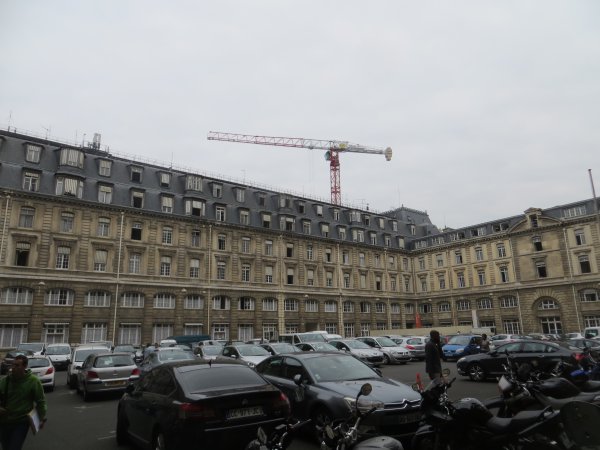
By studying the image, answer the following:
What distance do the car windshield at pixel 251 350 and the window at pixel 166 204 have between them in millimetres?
27002

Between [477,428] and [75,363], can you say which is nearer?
[477,428]

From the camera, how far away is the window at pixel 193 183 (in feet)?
153

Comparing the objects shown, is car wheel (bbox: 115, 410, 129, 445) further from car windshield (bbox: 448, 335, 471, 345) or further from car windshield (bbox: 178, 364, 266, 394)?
car windshield (bbox: 448, 335, 471, 345)

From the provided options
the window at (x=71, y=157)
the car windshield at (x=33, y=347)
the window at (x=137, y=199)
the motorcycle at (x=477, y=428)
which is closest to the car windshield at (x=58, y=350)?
the car windshield at (x=33, y=347)

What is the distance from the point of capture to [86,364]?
1522 cm

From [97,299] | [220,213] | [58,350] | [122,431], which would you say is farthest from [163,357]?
[220,213]

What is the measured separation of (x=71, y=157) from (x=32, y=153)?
3184mm

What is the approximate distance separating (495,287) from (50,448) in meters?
55.4

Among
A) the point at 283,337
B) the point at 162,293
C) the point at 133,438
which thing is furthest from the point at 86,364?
the point at 162,293

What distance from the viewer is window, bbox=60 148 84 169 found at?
129 feet

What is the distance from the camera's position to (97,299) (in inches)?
1492

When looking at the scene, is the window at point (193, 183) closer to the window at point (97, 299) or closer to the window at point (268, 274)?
the window at point (268, 274)

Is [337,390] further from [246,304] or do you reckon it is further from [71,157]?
[71,157]

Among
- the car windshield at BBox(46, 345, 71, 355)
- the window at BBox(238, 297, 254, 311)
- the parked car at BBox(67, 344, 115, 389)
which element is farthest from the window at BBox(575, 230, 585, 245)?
the car windshield at BBox(46, 345, 71, 355)
